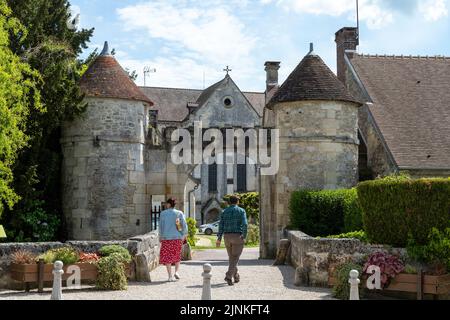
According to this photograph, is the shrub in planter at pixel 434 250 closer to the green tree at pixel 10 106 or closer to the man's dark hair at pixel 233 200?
the man's dark hair at pixel 233 200

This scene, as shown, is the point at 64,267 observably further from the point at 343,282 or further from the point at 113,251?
the point at 343,282

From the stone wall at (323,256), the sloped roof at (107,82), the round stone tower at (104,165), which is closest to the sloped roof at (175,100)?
the sloped roof at (107,82)

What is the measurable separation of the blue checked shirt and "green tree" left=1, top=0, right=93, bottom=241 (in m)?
7.77

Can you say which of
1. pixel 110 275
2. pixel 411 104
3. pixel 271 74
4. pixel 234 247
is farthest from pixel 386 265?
pixel 271 74

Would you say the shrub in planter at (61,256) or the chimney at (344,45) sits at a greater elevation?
the chimney at (344,45)

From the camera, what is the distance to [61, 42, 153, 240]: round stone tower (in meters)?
17.9

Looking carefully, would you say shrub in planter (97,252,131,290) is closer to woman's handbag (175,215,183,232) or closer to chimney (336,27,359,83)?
woman's handbag (175,215,183,232)

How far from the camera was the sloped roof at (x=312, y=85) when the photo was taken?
18156 mm

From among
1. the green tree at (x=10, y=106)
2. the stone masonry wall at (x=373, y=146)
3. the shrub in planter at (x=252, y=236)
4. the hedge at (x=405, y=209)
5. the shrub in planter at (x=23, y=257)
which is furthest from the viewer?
the shrub in planter at (x=252, y=236)

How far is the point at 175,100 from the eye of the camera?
157ft

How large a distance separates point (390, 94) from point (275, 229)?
799cm

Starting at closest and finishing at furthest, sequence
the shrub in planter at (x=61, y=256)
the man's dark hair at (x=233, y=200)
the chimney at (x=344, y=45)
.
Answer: the shrub in planter at (x=61, y=256)
the man's dark hair at (x=233, y=200)
the chimney at (x=344, y=45)

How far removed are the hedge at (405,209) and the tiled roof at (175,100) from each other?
34.5 metres
